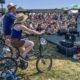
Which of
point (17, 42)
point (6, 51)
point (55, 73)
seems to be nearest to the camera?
point (17, 42)

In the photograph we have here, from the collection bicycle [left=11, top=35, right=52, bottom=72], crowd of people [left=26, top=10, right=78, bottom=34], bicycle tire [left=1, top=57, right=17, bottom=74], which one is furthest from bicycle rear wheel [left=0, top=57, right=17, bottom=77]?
crowd of people [left=26, top=10, right=78, bottom=34]

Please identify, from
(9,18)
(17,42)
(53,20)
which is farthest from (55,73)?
(53,20)

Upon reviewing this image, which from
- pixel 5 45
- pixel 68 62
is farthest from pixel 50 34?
pixel 5 45

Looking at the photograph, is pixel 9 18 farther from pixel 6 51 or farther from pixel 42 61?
pixel 42 61

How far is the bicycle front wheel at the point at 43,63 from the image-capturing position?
9.23 meters

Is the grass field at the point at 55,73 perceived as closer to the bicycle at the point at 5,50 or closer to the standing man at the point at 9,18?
the bicycle at the point at 5,50

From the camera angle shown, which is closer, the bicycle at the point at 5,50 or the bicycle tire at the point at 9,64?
the bicycle tire at the point at 9,64

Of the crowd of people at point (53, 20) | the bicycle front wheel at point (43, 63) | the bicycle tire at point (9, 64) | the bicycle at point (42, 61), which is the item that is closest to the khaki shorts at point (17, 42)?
the bicycle tire at point (9, 64)

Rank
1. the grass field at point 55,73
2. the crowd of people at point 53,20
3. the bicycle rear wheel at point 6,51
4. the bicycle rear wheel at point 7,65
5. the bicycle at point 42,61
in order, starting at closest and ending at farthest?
the bicycle rear wheel at point 7,65, the grass field at point 55,73, the bicycle at point 42,61, the bicycle rear wheel at point 6,51, the crowd of people at point 53,20

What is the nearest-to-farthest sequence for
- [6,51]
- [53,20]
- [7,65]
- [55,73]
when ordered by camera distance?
[7,65] → [55,73] → [6,51] → [53,20]

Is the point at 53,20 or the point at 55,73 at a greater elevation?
the point at 55,73

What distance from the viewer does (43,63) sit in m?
9.30

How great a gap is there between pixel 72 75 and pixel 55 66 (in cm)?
97

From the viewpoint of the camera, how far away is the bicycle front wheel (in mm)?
9234
